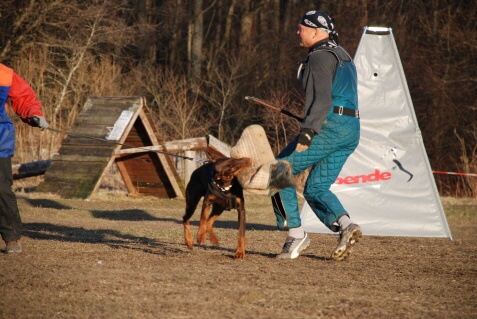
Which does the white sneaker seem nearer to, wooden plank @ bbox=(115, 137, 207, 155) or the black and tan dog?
the black and tan dog

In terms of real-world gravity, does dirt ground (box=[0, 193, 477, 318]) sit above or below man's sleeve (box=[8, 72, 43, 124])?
below

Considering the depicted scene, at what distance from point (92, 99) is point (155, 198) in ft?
7.04

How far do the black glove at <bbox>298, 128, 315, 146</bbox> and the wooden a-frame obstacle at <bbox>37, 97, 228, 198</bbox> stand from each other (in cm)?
605

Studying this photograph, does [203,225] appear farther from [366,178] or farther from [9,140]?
[366,178]

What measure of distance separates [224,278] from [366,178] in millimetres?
3687

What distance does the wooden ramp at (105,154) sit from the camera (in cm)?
1223

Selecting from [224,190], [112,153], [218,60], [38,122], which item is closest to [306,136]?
[224,190]

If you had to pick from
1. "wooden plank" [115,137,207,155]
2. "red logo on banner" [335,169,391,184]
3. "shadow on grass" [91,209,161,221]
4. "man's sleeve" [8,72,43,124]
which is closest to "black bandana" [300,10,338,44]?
"man's sleeve" [8,72,43,124]

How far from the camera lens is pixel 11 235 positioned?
6457 mm

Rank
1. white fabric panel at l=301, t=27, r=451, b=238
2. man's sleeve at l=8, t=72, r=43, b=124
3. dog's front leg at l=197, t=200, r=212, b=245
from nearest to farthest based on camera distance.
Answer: man's sleeve at l=8, t=72, r=43, b=124, dog's front leg at l=197, t=200, r=212, b=245, white fabric panel at l=301, t=27, r=451, b=238

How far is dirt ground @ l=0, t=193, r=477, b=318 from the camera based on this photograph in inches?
175

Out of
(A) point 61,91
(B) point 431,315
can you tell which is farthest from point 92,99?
(B) point 431,315

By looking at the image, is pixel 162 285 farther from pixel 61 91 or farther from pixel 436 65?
pixel 436 65

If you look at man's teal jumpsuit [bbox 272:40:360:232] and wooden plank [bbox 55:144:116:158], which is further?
wooden plank [bbox 55:144:116:158]
